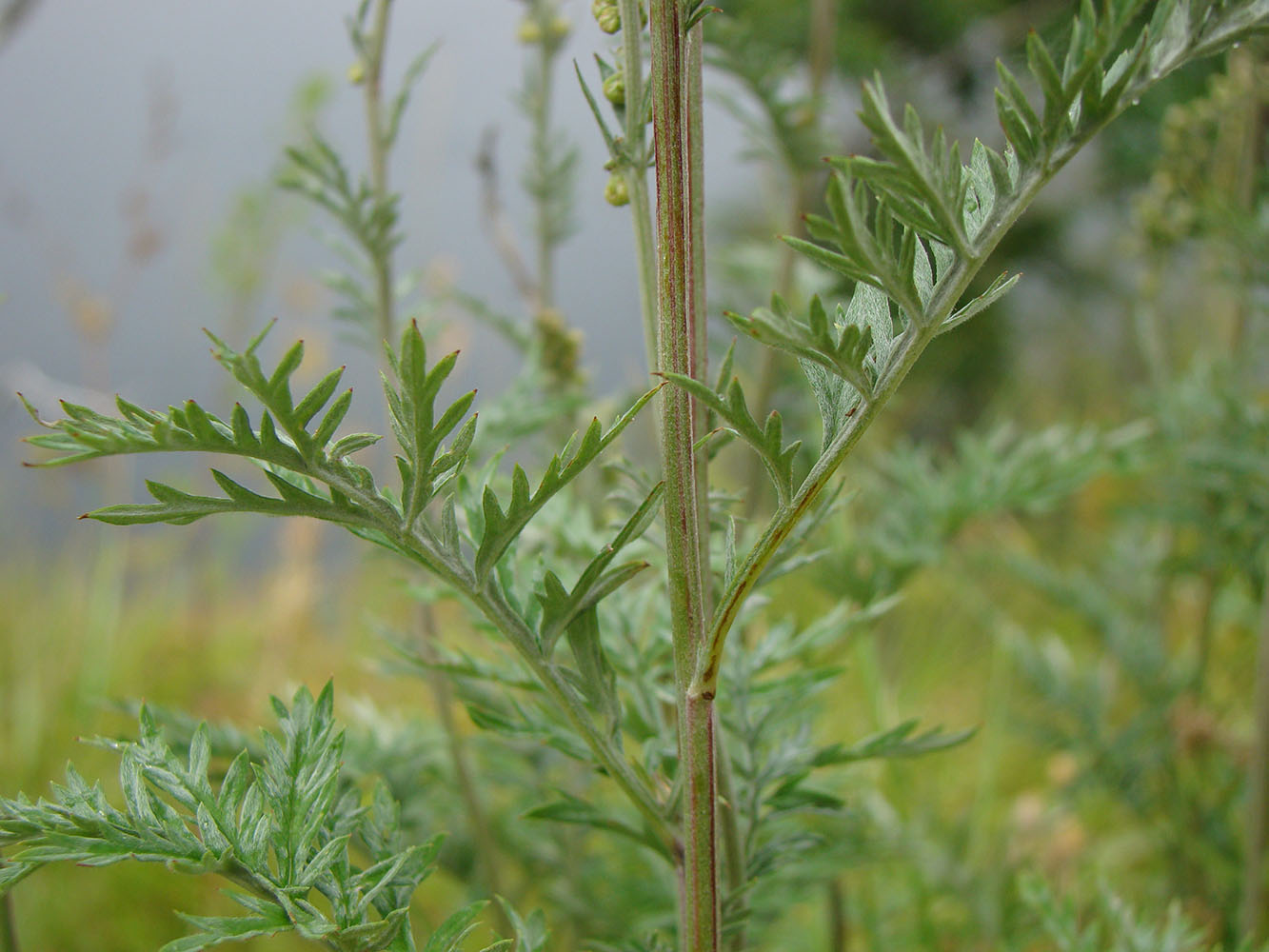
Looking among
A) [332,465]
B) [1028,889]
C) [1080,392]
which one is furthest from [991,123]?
[332,465]

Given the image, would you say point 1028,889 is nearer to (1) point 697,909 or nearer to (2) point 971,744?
(1) point 697,909

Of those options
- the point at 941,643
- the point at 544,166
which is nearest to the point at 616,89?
the point at 544,166

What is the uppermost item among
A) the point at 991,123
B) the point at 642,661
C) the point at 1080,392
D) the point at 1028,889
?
the point at 991,123

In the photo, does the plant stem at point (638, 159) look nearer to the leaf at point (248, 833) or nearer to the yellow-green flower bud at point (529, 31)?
the leaf at point (248, 833)

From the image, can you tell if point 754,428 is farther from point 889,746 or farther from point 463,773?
point 463,773

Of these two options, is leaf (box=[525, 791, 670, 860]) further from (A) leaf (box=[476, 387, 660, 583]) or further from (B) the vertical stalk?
(A) leaf (box=[476, 387, 660, 583])
